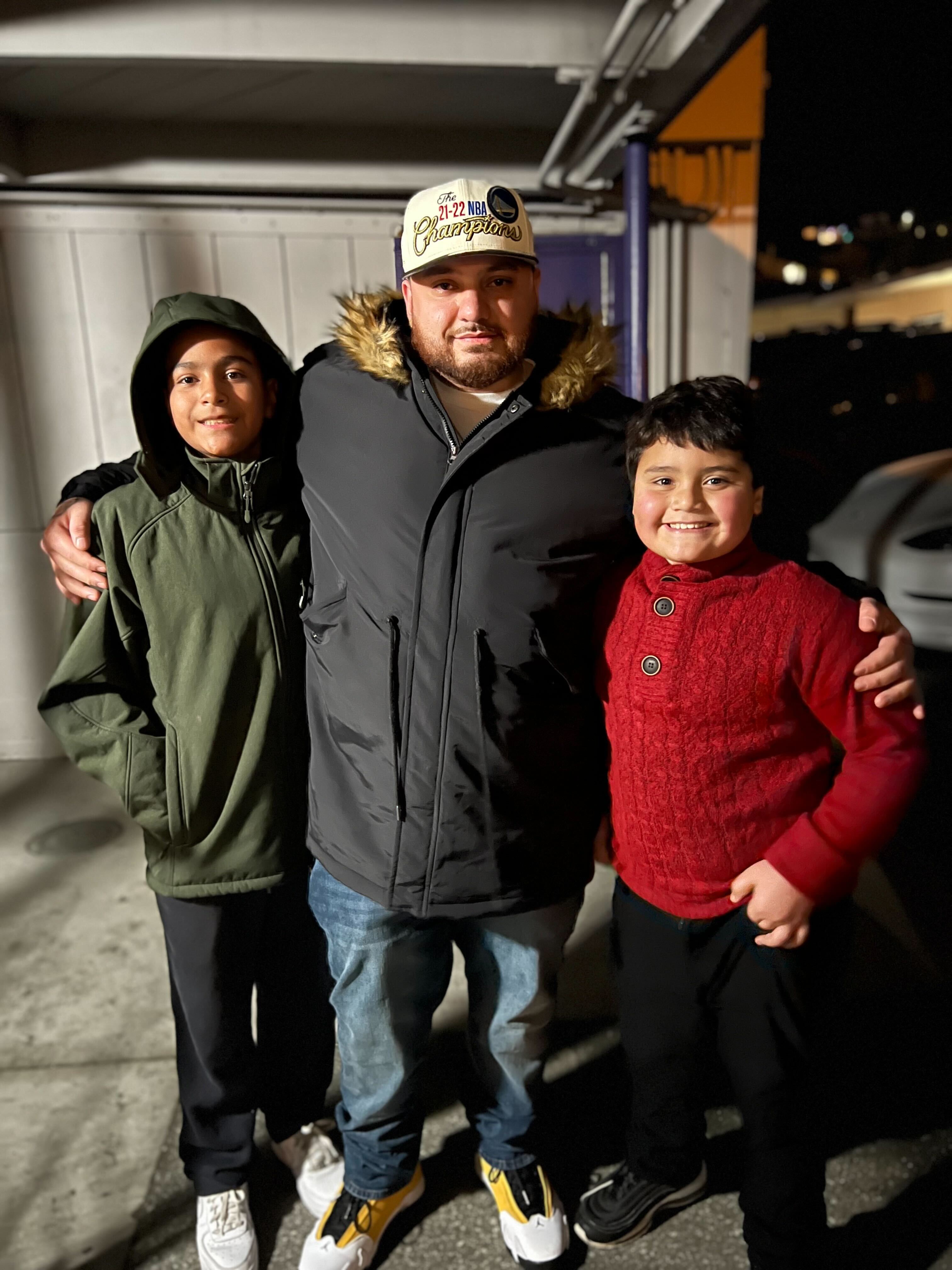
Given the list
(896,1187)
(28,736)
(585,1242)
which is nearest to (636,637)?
(585,1242)

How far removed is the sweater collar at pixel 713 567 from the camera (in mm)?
1548

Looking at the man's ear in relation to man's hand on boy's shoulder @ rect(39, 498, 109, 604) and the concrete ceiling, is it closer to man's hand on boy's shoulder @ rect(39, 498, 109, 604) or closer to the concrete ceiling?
man's hand on boy's shoulder @ rect(39, 498, 109, 604)

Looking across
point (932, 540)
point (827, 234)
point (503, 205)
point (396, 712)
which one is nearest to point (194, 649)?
point (396, 712)

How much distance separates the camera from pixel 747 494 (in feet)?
5.00

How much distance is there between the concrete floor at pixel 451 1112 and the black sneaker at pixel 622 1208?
37mm

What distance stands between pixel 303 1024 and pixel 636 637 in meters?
1.25

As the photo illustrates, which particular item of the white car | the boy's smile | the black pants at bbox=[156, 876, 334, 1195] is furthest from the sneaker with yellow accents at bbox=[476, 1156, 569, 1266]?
the white car

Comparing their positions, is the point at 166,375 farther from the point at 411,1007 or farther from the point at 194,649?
the point at 411,1007

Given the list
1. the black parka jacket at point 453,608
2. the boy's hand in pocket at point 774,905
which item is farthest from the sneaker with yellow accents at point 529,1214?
the boy's hand in pocket at point 774,905

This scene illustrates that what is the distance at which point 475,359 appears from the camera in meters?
1.63

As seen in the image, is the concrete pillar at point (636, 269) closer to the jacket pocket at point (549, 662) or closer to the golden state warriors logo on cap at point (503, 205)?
the golden state warriors logo on cap at point (503, 205)

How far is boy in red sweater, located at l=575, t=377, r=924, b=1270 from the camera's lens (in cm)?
150

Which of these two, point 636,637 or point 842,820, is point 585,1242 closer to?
point 842,820

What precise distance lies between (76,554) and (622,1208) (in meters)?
1.87
